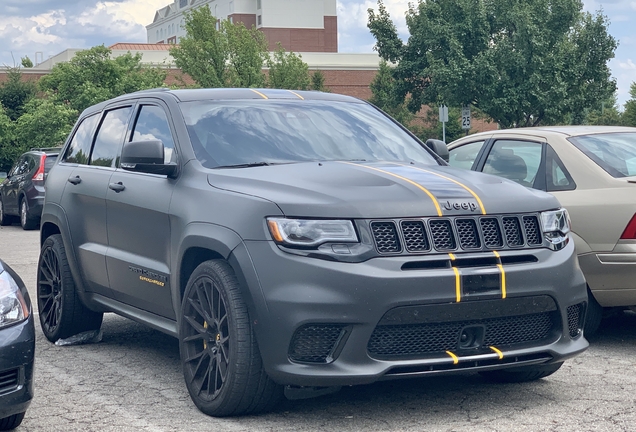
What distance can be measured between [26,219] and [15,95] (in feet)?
123

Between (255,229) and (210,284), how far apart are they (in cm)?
47

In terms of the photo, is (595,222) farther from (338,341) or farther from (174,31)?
(174,31)

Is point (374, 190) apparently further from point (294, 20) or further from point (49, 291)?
point (294, 20)

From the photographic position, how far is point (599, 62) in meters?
38.1

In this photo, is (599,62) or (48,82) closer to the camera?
(599,62)

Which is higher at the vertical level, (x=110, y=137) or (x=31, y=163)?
(x=110, y=137)

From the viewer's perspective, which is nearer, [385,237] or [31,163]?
[385,237]

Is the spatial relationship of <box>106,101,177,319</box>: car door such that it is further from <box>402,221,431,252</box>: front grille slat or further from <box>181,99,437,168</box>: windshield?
<box>402,221,431,252</box>: front grille slat

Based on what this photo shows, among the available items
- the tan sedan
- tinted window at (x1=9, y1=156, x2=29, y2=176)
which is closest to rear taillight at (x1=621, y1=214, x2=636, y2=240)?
the tan sedan

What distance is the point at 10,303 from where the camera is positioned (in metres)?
4.41

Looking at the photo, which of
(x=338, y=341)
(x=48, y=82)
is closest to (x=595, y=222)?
(x=338, y=341)

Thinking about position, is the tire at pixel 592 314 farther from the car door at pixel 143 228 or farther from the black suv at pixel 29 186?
the black suv at pixel 29 186

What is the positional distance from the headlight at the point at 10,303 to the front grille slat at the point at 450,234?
1.68m

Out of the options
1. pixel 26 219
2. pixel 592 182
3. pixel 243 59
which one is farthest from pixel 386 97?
pixel 592 182
